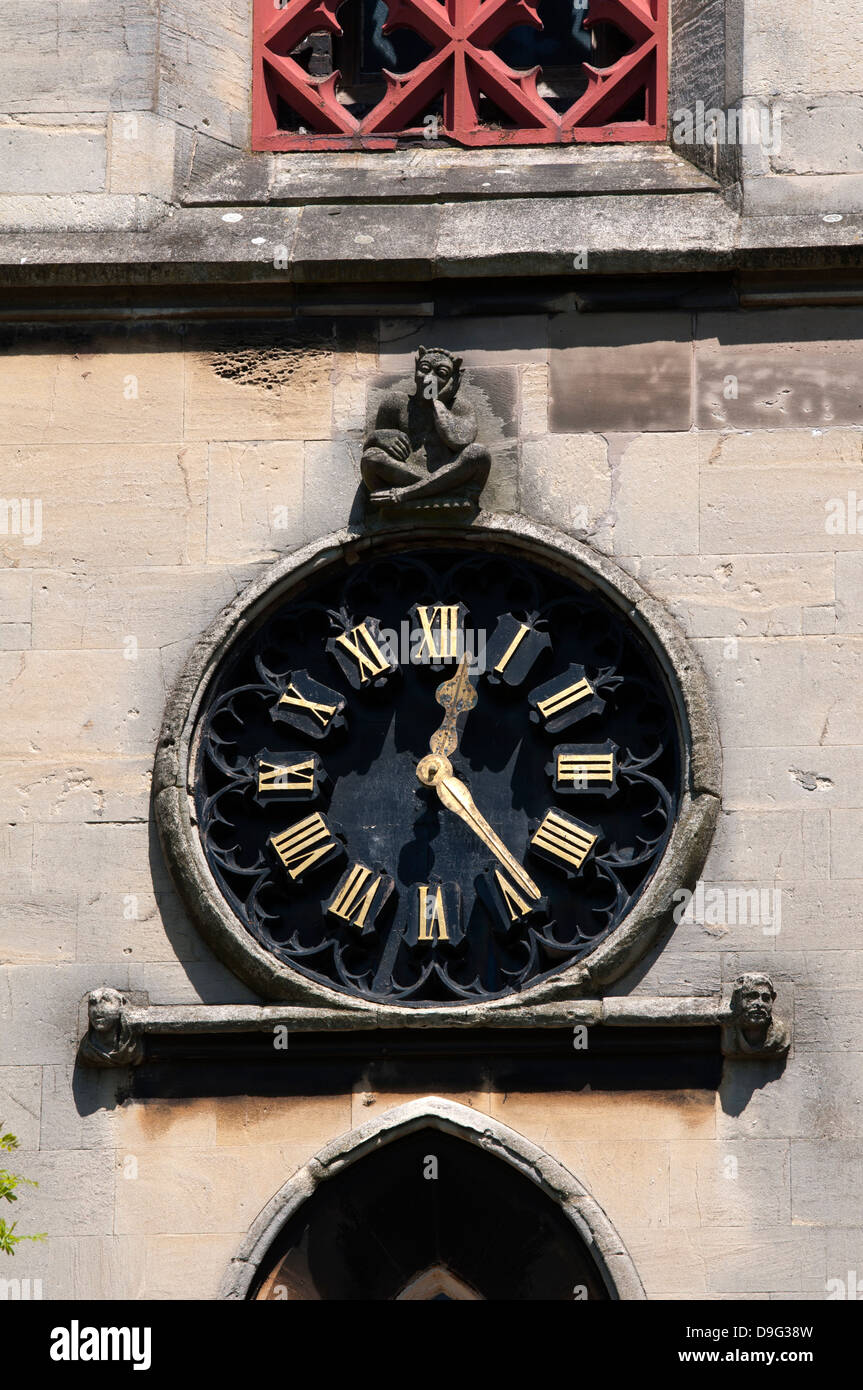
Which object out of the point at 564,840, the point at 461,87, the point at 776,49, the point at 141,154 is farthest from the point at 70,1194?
the point at 776,49

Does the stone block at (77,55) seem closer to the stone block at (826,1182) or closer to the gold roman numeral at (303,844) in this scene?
the gold roman numeral at (303,844)

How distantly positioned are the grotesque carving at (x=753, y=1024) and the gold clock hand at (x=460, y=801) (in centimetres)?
102

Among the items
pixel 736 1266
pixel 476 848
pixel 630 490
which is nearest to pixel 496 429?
pixel 630 490

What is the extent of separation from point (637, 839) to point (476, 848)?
2.16 feet

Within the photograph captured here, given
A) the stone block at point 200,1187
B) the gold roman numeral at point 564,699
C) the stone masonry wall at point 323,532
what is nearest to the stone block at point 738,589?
the stone masonry wall at point 323,532

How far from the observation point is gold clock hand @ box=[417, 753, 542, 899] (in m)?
13.0

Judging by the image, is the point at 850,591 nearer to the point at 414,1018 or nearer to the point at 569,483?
the point at 569,483

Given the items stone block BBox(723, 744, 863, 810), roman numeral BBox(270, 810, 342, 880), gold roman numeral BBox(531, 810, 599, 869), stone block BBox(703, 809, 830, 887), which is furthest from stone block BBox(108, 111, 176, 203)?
stone block BBox(703, 809, 830, 887)

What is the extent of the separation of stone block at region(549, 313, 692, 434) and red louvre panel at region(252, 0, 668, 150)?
1.16 m

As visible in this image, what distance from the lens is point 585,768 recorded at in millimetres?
13055

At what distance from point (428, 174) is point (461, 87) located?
0.54 m

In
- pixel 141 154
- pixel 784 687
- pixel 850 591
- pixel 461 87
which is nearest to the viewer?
pixel 784 687

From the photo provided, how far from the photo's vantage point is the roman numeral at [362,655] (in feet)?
43.6
